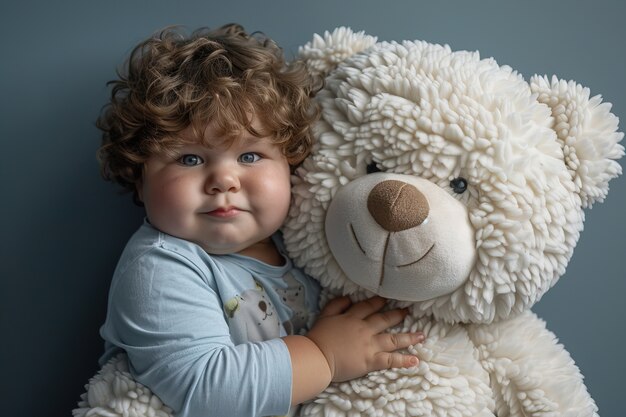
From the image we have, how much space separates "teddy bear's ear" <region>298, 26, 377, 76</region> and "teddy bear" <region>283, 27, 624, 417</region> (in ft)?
0.14

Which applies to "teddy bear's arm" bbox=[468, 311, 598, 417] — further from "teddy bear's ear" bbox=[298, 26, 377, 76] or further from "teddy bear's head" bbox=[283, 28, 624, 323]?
"teddy bear's ear" bbox=[298, 26, 377, 76]

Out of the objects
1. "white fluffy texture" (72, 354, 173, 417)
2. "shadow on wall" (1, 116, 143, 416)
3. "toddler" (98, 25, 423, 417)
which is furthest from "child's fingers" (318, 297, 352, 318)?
"shadow on wall" (1, 116, 143, 416)

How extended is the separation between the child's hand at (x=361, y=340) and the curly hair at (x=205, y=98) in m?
0.24

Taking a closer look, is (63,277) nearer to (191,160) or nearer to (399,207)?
(191,160)

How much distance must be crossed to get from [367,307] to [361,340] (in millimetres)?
56

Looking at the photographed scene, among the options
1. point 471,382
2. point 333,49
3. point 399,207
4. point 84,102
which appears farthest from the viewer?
point 84,102

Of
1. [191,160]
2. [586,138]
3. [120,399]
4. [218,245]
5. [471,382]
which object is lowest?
[120,399]

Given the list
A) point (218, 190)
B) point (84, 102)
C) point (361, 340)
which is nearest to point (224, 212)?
point (218, 190)

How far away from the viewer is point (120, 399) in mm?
903

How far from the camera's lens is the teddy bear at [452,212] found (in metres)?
0.86

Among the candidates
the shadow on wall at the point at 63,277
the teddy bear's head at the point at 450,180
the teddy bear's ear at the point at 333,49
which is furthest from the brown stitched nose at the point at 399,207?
the shadow on wall at the point at 63,277

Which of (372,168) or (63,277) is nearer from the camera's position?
(372,168)

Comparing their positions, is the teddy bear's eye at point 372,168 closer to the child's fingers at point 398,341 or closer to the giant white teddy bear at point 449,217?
the giant white teddy bear at point 449,217

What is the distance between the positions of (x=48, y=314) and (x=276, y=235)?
0.44 meters
